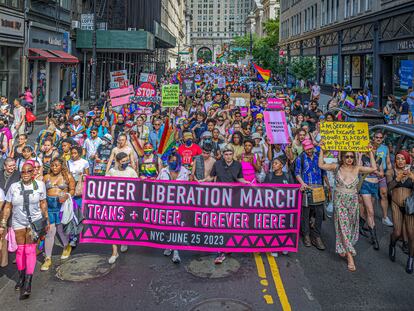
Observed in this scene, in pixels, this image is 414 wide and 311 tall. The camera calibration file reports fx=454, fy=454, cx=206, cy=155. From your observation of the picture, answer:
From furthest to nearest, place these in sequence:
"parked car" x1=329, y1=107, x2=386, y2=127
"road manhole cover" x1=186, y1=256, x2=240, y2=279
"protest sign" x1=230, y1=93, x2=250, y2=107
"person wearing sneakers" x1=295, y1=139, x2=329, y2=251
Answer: "protest sign" x1=230, y1=93, x2=250, y2=107 < "parked car" x1=329, y1=107, x2=386, y2=127 < "person wearing sneakers" x1=295, y1=139, x2=329, y2=251 < "road manhole cover" x1=186, y1=256, x2=240, y2=279

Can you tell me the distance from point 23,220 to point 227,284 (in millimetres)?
2871

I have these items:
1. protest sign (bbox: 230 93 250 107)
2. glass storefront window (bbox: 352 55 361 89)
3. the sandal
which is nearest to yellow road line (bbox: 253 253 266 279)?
the sandal

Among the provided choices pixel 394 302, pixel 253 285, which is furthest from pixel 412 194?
pixel 253 285

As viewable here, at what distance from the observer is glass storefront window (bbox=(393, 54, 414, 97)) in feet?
74.9

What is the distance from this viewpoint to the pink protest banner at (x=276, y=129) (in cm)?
914

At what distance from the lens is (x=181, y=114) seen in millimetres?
15688

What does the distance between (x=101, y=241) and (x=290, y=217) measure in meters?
2.98

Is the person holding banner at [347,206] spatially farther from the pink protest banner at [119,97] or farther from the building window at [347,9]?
the building window at [347,9]

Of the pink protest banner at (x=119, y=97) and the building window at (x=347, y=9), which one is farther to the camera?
the building window at (x=347, y=9)

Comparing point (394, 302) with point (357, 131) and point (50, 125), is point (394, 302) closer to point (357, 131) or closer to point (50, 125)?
point (357, 131)

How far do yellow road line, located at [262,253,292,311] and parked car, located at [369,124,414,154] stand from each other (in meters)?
3.37

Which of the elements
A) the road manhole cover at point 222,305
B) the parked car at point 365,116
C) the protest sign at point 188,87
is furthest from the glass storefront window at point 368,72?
the road manhole cover at point 222,305

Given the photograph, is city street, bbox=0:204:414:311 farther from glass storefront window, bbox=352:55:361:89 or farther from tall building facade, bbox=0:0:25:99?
glass storefront window, bbox=352:55:361:89

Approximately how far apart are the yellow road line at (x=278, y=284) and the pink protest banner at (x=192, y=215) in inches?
10.3
